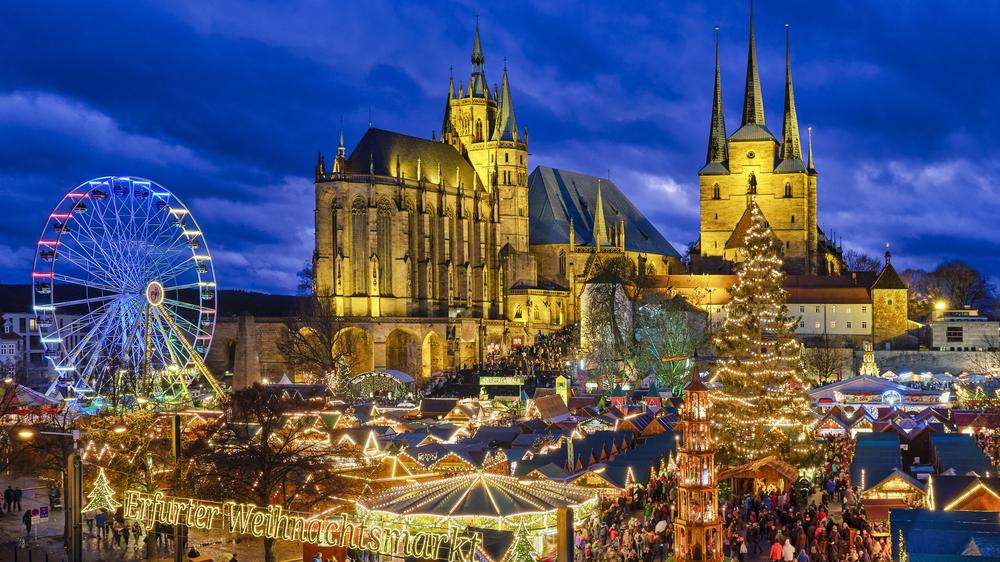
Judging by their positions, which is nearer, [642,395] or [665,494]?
[665,494]

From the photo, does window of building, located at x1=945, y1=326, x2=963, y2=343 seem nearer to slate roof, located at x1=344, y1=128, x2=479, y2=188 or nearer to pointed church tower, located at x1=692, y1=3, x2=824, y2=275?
pointed church tower, located at x1=692, y1=3, x2=824, y2=275

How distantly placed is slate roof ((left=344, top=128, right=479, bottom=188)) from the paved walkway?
5340 cm

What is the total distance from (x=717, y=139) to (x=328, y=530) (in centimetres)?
9215

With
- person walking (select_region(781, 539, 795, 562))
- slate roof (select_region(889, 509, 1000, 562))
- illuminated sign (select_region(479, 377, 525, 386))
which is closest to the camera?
slate roof (select_region(889, 509, 1000, 562))

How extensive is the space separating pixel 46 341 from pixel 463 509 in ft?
93.9

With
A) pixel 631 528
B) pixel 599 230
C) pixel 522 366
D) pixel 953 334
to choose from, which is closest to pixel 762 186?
pixel 599 230

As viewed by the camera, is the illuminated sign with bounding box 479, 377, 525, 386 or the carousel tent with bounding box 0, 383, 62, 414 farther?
the illuminated sign with bounding box 479, 377, 525, 386

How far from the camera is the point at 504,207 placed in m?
96.4

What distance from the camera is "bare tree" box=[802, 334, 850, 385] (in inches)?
3233

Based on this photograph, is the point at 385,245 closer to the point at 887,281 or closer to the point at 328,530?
the point at 887,281

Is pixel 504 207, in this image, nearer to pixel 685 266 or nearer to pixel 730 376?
pixel 685 266

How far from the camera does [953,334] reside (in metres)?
87.1

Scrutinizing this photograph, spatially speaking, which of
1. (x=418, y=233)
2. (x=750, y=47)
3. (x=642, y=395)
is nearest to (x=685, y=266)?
(x=750, y=47)

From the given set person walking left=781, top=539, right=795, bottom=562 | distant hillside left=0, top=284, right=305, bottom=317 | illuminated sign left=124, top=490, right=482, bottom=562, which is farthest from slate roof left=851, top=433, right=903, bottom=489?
distant hillside left=0, top=284, right=305, bottom=317
